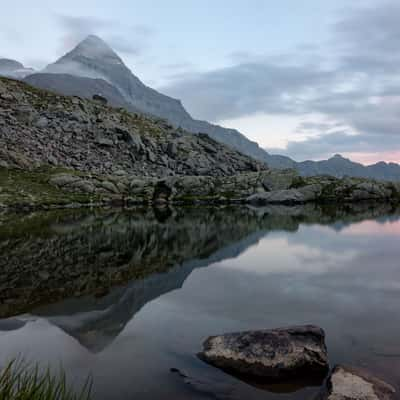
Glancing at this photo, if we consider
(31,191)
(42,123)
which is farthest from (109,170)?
(31,191)

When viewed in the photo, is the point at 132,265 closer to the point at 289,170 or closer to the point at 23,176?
the point at 23,176

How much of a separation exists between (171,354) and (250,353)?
3108 mm

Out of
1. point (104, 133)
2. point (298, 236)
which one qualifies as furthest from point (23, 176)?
point (298, 236)

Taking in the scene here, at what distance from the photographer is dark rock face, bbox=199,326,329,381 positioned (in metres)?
12.6

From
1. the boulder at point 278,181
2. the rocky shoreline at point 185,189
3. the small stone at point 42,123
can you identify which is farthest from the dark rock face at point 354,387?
the small stone at point 42,123

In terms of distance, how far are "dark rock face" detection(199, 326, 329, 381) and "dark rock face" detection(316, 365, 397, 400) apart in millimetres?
1168

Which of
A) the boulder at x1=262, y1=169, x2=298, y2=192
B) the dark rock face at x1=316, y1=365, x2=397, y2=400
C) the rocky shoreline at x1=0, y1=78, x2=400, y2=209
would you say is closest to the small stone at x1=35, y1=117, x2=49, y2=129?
the rocky shoreline at x1=0, y1=78, x2=400, y2=209

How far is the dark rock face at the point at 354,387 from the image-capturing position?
34.6 feet

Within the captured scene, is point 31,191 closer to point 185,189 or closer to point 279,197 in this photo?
point 185,189

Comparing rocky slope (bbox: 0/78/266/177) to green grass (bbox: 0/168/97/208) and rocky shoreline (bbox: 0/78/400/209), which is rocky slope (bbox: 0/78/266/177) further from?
green grass (bbox: 0/168/97/208)

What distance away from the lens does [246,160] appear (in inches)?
6747

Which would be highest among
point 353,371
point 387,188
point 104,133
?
point 104,133

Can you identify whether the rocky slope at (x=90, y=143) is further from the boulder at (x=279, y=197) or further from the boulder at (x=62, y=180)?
the boulder at (x=279, y=197)

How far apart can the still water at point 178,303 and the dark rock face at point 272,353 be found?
62 cm
